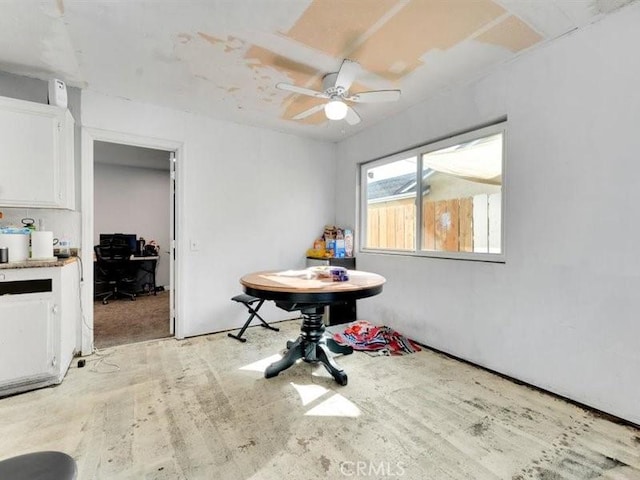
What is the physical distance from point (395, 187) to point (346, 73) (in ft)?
5.45

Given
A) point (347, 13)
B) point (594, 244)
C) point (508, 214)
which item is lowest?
point (594, 244)

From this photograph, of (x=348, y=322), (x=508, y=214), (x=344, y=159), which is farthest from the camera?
(x=344, y=159)

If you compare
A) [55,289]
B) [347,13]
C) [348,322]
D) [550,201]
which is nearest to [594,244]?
[550,201]

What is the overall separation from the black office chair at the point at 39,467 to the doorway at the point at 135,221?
382 centimetres

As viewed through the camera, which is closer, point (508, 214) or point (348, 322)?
point (508, 214)

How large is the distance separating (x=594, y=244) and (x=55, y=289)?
3740 mm

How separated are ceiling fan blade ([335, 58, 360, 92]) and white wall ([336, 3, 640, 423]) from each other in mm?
1088

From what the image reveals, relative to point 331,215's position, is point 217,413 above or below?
below

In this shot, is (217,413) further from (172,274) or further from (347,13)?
(347,13)

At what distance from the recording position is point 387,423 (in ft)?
6.02

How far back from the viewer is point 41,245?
2.38m

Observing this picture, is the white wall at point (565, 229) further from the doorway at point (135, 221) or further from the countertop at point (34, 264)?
the doorway at point (135, 221)

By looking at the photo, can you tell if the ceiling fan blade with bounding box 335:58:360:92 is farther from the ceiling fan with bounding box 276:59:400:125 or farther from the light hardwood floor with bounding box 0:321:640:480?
the light hardwood floor with bounding box 0:321:640:480

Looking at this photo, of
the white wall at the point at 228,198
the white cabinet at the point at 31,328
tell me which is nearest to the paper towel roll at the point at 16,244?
the white cabinet at the point at 31,328
